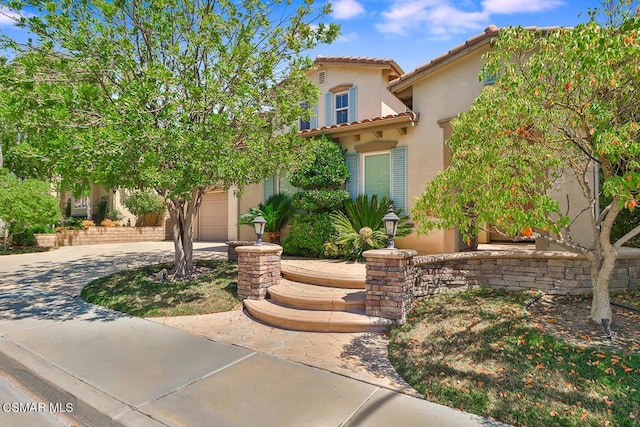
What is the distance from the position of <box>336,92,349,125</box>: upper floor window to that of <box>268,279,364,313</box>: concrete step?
897 centimetres

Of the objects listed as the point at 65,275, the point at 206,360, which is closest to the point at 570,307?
the point at 206,360

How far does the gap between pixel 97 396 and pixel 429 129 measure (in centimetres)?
903

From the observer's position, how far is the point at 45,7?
223 inches

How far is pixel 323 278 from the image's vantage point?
6547mm

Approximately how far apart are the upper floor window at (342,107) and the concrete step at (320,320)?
9771 mm

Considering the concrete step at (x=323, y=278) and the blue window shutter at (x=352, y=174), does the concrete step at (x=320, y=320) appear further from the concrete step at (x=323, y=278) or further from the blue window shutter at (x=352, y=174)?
the blue window shutter at (x=352, y=174)

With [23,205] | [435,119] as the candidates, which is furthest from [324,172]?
[23,205]

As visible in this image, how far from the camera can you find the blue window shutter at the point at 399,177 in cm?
961

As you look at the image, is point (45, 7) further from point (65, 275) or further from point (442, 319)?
point (442, 319)

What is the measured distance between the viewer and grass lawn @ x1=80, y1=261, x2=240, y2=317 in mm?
6348

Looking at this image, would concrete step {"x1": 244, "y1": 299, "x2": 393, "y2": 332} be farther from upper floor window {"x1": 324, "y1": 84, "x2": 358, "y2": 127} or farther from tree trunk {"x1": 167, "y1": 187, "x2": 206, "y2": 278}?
upper floor window {"x1": 324, "y1": 84, "x2": 358, "y2": 127}

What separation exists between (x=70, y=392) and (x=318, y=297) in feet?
11.4

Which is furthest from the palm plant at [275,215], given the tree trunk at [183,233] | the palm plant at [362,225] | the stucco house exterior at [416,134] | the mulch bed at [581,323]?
the mulch bed at [581,323]

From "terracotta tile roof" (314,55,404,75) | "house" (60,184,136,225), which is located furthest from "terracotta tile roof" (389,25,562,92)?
"house" (60,184,136,225)
